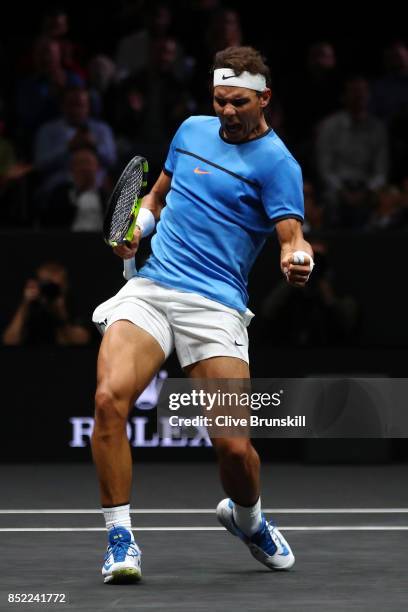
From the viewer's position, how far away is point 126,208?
6062 millimetres

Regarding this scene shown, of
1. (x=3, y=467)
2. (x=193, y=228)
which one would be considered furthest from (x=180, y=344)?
(x=3, y=467)

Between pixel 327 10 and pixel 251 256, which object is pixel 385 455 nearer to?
pixel 251 256

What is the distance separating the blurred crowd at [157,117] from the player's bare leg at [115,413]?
16.8 ft

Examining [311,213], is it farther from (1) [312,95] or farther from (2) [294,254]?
(2) [294,254]

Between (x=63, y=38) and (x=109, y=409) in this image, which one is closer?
(x=109, y=409)

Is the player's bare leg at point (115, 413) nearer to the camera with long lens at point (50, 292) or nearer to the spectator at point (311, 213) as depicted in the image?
the camera with long lens at point (50, 292)

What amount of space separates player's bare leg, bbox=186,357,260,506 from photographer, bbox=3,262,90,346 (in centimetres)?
433

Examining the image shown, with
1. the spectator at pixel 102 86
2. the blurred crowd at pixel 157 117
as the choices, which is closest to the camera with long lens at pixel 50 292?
the blurred crowd at pixel 157 117

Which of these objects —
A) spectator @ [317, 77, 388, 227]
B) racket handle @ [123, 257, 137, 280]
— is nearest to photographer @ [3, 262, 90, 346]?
spectator @ [317, 77, 388, 227]

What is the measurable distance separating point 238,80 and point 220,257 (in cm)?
65

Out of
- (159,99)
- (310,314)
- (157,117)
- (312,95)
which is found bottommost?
(310,314)

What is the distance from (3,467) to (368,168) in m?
3.71

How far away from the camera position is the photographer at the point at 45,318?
33.7 feet
